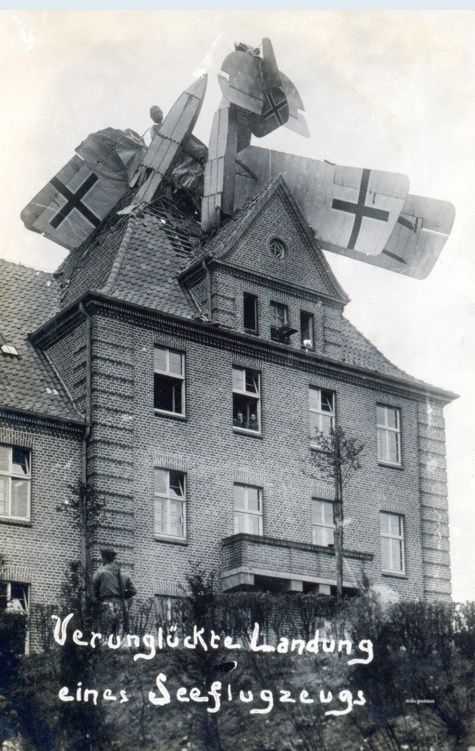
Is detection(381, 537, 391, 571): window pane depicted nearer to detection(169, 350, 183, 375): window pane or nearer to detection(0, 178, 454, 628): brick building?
detection(0, 178, 454, 628): brick building

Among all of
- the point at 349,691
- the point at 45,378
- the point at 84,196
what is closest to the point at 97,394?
the point at 45,378

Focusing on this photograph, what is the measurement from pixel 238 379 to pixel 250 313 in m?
2.25

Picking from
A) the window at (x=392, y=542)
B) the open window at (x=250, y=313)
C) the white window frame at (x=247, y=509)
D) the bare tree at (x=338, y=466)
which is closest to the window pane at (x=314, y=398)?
the bare tree at (x=338, y=466)

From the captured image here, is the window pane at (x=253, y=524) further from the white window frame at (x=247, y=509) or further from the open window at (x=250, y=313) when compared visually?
the open window at (x=250, y=313)

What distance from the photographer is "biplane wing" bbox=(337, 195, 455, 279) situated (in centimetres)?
3384

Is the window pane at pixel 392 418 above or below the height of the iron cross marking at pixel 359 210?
below

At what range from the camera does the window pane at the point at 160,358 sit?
30266 mm

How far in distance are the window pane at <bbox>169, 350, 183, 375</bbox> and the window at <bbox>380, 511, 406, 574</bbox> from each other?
7622 mm

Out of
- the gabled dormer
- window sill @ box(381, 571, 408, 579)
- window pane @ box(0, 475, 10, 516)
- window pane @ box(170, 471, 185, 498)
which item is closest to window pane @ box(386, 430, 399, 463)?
Answer: the gabled dormer

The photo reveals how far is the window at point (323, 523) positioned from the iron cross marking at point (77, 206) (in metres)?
10.6

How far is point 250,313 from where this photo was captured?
109ft

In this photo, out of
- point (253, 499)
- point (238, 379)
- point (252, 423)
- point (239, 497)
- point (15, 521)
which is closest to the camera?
point (15, 521)

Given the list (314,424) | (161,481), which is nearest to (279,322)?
(314,424)

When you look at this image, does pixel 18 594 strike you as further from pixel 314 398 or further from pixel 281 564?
pixel 314 398
